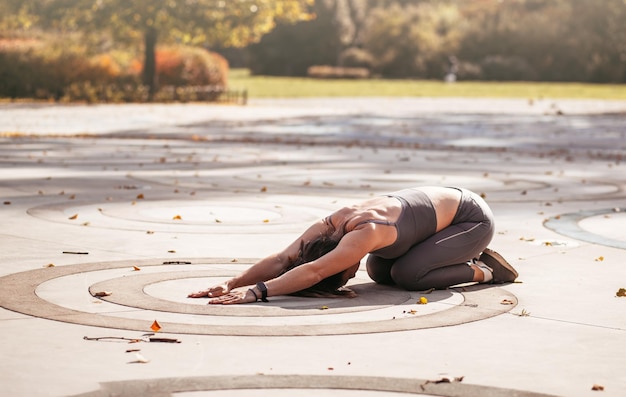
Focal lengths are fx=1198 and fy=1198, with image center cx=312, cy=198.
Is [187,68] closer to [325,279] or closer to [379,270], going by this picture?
[379,270]

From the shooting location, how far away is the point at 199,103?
142 ft

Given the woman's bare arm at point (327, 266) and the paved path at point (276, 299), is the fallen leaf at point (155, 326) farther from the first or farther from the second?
the woman's bare arm at point (327, 266)

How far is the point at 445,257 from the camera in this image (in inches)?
311

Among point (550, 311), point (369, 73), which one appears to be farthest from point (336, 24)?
point (550, 311)

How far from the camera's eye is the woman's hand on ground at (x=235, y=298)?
7188 mm

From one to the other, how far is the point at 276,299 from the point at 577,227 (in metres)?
4.66

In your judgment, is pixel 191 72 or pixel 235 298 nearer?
pixel 235 298

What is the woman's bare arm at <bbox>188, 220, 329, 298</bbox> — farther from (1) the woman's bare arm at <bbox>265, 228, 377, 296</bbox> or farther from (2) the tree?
(2) the tree

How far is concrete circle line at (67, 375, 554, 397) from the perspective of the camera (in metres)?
5.25

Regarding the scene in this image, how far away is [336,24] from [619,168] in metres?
78.4

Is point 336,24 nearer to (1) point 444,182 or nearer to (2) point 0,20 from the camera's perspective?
(2) point 0,20

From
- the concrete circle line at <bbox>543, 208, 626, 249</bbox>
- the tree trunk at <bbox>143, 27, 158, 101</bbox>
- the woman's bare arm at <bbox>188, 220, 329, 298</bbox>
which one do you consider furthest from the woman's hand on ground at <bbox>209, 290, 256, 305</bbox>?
the tree trunk at <bbox>143, 27, 158, 101</bbox>

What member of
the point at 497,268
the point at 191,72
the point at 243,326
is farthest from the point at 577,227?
the point at 191,72

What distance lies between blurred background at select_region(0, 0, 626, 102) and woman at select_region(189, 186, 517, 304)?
34.8 m
